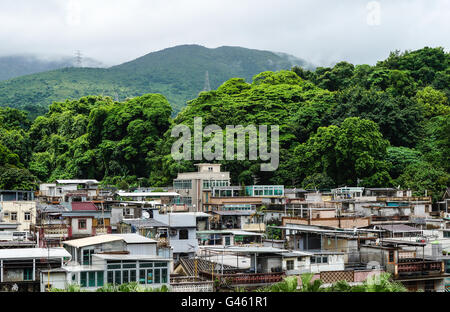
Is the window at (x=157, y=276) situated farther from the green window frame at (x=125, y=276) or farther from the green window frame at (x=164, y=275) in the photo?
the green window frame at (x=125, y=276)

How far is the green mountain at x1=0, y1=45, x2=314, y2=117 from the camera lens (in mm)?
115000

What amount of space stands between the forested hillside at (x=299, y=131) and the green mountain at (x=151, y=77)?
28785 millimetres

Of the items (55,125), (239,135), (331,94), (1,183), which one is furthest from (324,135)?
(55,125)

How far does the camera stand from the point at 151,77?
147500 millimetres

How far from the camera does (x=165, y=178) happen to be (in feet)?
172

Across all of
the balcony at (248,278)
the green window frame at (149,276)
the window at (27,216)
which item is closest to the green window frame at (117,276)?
the green window frame at (149,276)

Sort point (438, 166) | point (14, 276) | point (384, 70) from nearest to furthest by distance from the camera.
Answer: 1. point (14, 276)
2. point (438, 166)
3. point (384, 70)

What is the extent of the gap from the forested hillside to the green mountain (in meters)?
28.8

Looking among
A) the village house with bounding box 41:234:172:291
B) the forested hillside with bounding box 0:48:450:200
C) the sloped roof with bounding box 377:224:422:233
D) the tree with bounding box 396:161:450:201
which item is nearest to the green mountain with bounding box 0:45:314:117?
the forested hillside with bounding box 0:48:450:200

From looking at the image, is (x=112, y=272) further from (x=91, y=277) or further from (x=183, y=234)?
(x=183, y=234)
